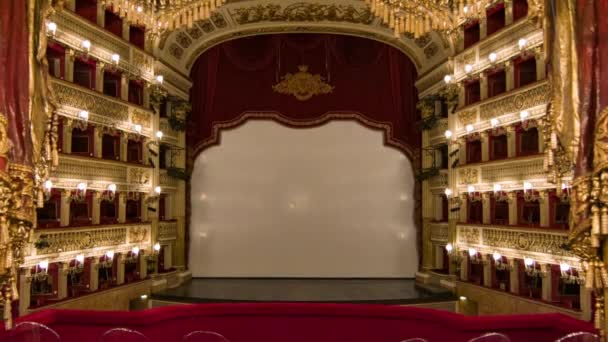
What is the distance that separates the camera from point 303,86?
14.9 metres

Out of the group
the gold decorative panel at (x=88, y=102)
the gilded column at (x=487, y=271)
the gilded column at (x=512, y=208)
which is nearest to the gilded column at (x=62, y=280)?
the gold decorative panel at (x=88, y=102)

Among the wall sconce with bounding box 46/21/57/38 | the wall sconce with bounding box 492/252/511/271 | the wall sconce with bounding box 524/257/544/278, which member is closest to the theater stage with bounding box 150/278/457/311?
the wall sconce with bounding box 492/252/511/271

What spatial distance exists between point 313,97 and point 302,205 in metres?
3.07

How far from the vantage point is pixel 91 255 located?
10.3m

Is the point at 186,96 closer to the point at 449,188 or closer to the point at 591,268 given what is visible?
the point at 449,188

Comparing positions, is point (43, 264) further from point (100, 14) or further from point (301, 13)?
point (301, 13)

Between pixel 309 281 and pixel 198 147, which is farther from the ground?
pixel 198 147

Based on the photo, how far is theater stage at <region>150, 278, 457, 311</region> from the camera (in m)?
11.4

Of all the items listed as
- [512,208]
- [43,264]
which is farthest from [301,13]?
[43,264]

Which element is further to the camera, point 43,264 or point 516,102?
point 516,102

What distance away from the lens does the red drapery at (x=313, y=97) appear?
14.7 meters

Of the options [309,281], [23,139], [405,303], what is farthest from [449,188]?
[23,139]

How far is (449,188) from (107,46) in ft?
27.0

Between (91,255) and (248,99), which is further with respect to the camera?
(248,99)
